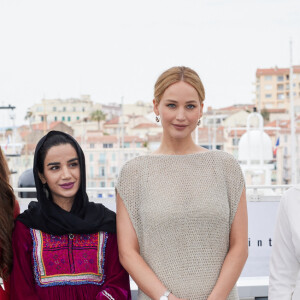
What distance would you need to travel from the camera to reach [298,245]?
5.47 ft

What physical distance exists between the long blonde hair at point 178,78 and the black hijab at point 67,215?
354mm

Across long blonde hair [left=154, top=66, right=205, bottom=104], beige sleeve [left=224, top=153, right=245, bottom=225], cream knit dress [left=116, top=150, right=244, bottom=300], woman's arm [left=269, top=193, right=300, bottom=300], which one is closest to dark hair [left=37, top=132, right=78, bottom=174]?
cream knit dress [left=116, top=150, right=244, bottom=300]

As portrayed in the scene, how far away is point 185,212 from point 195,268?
0.64 feet

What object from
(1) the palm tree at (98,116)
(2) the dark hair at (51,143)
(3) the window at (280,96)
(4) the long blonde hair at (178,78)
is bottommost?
(2) the dark hair at (51,143)

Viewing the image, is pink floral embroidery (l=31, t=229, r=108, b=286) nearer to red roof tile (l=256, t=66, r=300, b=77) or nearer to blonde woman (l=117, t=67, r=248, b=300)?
blonde woman (l=117, t=67, r=248, b=300)

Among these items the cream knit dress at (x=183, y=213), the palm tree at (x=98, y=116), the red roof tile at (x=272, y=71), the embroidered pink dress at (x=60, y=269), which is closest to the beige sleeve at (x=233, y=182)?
the cream knit dress at (x=183, y=213)

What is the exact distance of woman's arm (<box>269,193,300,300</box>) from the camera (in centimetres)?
171

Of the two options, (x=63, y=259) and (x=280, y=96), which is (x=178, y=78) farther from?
(x=280, y=96)

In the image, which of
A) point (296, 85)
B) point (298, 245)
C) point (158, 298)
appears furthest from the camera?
point (296, 85)

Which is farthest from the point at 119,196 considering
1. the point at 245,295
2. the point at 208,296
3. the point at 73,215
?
the point at 245,295

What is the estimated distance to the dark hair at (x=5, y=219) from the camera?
1948 mm

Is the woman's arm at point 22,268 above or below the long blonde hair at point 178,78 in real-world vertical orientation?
below

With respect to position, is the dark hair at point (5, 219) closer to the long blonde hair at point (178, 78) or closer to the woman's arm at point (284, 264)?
the long blonde hair at point (178, 78)

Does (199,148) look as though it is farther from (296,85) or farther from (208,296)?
(296,85)
